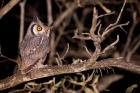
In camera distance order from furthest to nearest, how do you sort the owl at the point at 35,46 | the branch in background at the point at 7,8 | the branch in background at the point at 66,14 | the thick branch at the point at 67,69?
1. the branch in background at the point at 66,14
2. the branch in background at the point at 7,8
3. the owl at the point at 35,46
4. the thick branch at the point at 67,69

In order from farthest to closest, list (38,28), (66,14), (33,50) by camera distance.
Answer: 1. (66,14)
2. (38,28)
3. (33,50)

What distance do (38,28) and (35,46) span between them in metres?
0.14

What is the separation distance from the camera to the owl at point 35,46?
2.74 metres

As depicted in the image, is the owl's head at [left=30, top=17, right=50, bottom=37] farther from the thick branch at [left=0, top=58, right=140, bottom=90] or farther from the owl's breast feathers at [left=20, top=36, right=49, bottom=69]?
the thick branch at [left=0, top=58, right=140, bottom=90]

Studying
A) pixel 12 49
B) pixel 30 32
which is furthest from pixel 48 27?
pixel 12 49

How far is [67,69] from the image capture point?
232 cm

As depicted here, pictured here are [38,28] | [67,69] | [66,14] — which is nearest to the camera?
[67,69]

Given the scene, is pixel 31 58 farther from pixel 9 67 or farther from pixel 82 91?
pixel 9 67

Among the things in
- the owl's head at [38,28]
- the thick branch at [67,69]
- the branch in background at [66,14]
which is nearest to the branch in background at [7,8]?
the owl's head at [38,28]

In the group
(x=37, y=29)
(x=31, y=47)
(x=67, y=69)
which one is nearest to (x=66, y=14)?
(x=37, y=29)

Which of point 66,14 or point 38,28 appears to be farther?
point 66,14

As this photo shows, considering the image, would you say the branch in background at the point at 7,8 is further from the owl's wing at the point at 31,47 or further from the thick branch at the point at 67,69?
the thick branch at the point at 67,69

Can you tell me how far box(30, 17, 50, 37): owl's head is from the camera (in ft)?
9.46

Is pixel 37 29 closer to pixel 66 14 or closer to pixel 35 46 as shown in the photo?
pixel 35 46
